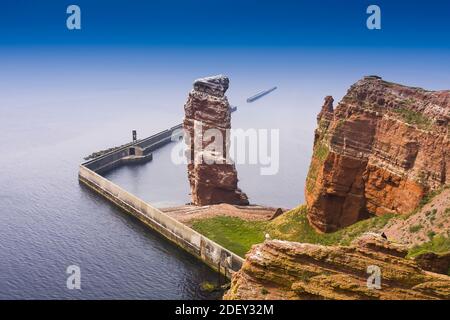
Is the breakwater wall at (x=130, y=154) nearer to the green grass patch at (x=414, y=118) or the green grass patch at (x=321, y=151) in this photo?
the green grass patch at (x=321, y=151)

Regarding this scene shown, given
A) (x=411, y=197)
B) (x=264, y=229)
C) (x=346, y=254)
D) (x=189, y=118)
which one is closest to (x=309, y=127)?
(x=189, y=118)

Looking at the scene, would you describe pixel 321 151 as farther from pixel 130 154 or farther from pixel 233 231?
pixel 130 154

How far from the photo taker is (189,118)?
301 ft

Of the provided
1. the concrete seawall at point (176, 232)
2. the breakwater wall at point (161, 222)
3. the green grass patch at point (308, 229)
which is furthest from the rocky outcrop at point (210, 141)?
the green grass patch at point (308, 229)

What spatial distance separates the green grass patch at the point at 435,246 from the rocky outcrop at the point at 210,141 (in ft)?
132

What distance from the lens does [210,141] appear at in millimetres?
90188

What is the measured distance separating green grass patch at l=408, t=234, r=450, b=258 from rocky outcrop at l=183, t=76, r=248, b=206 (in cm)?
4023

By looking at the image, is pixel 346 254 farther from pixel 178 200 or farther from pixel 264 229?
pixel 178 200

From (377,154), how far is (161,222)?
107ft

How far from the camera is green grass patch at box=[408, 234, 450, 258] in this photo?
169 ft

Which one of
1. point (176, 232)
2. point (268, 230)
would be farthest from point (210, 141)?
point (268, 230)

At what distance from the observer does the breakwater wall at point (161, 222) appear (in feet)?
232

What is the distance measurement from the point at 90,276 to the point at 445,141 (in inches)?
1582

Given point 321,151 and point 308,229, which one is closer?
point 321,151
